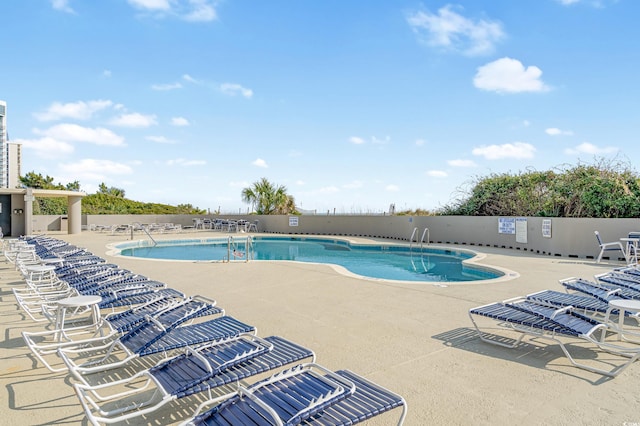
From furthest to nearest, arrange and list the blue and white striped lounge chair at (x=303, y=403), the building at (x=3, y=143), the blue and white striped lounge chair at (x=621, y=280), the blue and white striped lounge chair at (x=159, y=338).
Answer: the building at (x=3, y=143) < the blue and white striped lounge chair at (x=621, y=280) < the blue and white striped lounge chair at (x=159, y=338) < the blue and white striped lounge chair at (x=303, y=403)

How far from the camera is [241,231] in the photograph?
903 inches

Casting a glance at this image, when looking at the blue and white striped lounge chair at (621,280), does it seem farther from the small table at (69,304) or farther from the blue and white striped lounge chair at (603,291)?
the small table at (69,304)

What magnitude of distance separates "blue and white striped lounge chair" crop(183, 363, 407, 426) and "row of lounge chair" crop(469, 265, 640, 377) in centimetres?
217

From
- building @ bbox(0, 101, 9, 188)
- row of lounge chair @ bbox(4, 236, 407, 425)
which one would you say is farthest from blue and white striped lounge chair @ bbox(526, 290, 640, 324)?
building @ bbox(0, 101, 9, 188)

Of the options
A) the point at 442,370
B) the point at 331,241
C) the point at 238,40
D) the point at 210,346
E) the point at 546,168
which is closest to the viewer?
the point at 210,346

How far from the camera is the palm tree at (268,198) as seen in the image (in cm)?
2795

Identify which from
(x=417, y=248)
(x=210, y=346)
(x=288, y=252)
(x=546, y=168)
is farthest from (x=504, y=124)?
(x=210, y=346)

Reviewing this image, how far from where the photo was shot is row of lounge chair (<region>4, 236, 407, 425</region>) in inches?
81.4

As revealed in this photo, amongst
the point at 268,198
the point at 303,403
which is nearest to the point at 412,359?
the point at 303,403

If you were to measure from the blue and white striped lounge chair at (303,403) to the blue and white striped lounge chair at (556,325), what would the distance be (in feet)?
7.12

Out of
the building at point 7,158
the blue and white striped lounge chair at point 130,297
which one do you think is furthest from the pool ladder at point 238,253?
the building at point 7,158

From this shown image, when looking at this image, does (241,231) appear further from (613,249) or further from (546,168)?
(613,249)

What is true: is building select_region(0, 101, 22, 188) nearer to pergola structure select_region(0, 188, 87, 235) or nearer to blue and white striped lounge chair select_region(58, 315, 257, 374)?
→ pergola structure select_region(0, 188, 87, 235)

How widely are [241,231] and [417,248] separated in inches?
440
